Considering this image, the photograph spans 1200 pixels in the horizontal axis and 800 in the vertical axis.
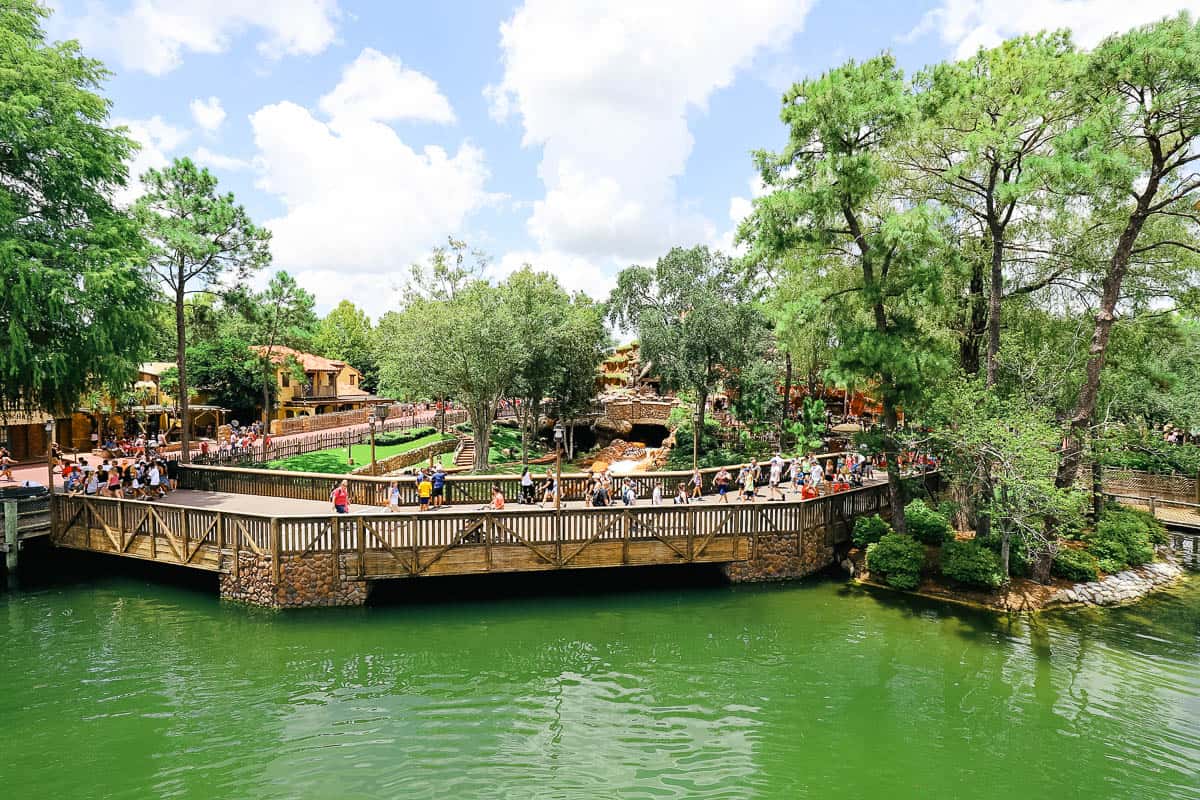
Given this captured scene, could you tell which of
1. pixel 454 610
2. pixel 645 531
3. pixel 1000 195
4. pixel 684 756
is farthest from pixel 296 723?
pixel 1000 195

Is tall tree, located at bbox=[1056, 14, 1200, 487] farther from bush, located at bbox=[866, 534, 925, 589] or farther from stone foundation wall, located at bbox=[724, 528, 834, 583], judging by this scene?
stone foundation wall, located at bbox=[724, 528, 834, 583]

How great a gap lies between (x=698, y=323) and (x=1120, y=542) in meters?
20.2

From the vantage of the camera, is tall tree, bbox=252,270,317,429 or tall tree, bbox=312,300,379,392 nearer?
tall tree, bbox=252,270,317,429

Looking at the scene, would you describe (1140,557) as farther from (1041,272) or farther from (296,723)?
(296,723)

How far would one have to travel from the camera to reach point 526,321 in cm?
3400

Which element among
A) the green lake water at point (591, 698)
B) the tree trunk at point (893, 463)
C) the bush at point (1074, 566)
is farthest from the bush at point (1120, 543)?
the tree trunk at point (893, 463)

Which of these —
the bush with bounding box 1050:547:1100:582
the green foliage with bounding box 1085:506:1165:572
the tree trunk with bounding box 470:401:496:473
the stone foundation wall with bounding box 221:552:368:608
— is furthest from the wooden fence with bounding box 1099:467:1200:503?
the tree trunk with bounding box 470:401:496:473


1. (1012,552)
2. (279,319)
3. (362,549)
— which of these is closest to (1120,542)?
(1012,552)

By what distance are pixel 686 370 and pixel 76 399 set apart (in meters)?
26.5

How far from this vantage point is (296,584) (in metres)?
15.6

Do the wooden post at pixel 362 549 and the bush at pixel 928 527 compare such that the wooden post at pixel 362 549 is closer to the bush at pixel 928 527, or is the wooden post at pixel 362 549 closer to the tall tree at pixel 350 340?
the bush at pixel 928 527

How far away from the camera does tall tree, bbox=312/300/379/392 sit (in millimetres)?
71750

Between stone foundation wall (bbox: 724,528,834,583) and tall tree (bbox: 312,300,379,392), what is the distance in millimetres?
56618

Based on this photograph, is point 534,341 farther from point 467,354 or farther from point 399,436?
point 399,436
